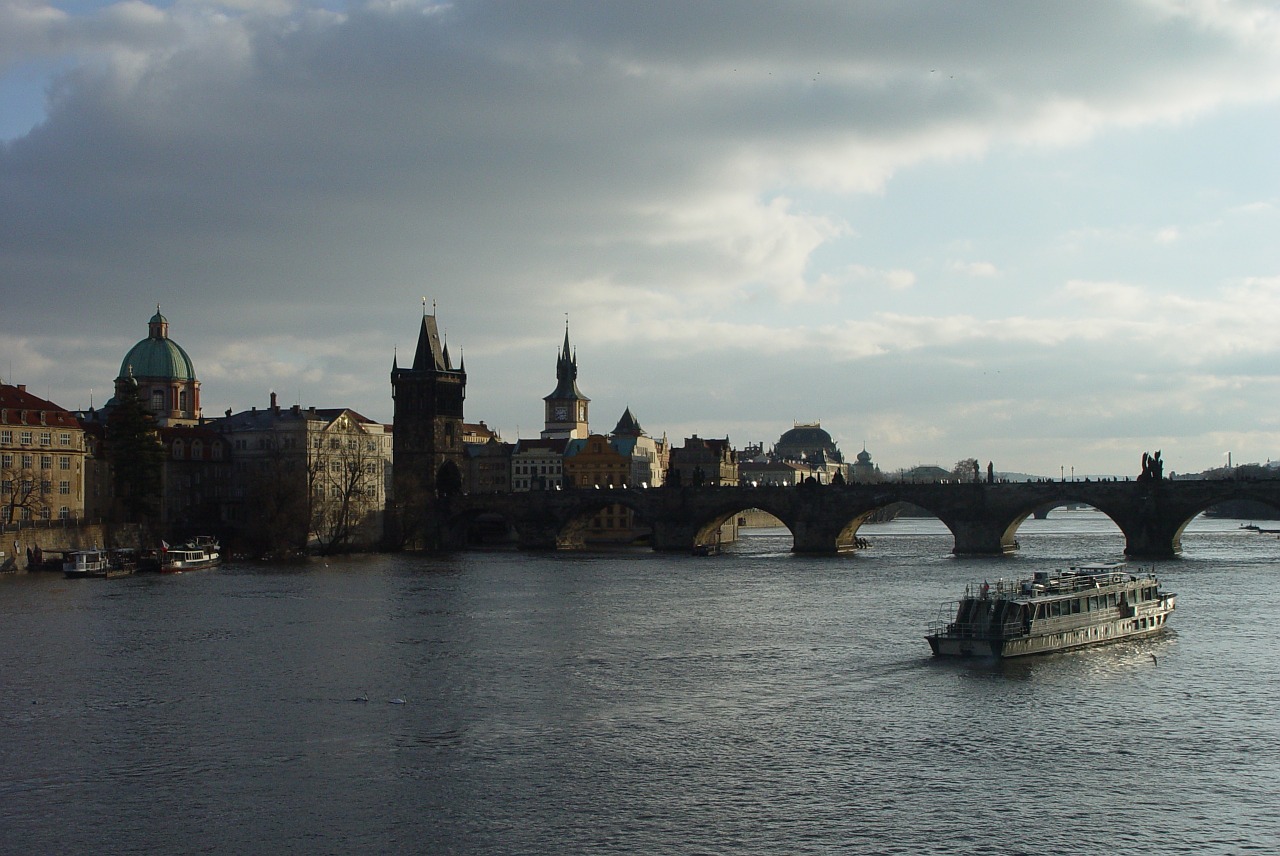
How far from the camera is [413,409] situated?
171875mm

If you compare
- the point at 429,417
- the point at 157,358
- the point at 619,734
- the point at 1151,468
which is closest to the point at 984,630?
the point at 619,734

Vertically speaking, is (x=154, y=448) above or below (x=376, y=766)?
above

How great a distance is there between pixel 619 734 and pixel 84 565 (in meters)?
70.2

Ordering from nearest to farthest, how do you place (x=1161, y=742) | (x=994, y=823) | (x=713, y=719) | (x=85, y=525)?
(x=994, y=823), (x=1161, y=742), (x=713, y=719), (x=85, y=525)

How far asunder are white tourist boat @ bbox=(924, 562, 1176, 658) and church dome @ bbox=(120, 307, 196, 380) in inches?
5274

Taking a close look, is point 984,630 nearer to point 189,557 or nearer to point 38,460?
point 189,557

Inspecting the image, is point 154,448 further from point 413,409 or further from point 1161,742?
point 1161,742

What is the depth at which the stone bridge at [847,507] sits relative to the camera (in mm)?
119375

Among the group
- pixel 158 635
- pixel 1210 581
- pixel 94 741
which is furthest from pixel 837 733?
pixel 1210 581

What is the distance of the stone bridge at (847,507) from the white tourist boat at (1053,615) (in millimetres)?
50220

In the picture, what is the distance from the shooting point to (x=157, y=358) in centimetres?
18312

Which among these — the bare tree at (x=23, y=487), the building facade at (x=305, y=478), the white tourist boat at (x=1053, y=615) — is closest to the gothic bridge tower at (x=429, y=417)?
the building facade at (x=305, y=478)

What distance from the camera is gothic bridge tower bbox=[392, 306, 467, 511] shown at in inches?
6644

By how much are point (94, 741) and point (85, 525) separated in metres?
78.3
